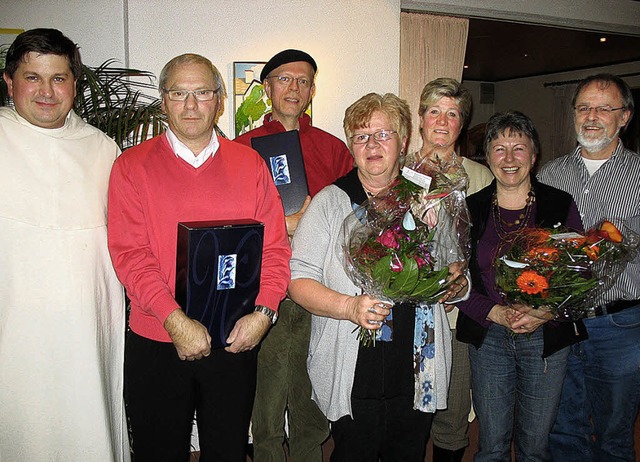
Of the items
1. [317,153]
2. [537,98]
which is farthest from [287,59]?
[537,98]

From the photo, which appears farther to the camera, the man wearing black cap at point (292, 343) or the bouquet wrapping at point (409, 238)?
the man wearing black cap at point (292, 343)

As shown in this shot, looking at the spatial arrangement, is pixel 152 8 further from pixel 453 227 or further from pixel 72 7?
pixel 453 227

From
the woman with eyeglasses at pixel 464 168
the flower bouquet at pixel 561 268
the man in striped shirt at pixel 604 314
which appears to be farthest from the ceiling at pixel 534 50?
the flower bouquet at pixel 561 268

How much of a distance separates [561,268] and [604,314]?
1.86 feet

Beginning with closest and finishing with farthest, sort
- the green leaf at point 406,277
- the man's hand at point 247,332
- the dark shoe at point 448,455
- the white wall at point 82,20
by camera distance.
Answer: the green leaf at point 406,277
the man's hand at point 247,332
the dark shoe at point 448,455
the white wall at point 82,20

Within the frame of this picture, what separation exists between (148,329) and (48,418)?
1.72 ft

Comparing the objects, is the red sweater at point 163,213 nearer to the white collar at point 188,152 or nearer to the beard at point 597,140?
the white collar at point 188,152

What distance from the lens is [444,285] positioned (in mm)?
1715

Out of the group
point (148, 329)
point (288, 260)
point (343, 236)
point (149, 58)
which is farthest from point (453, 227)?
point (149, 58)

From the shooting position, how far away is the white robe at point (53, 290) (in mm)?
1861

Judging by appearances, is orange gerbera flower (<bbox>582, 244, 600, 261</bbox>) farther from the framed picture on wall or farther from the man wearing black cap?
the framed picture on wall

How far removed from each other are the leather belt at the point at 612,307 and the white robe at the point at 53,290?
78.7 inches

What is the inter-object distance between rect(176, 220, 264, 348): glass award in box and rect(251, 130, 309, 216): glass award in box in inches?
19.4

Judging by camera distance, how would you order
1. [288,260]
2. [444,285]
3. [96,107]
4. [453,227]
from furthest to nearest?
[96,107] < [288,260] < [453,227] < [444,285]
